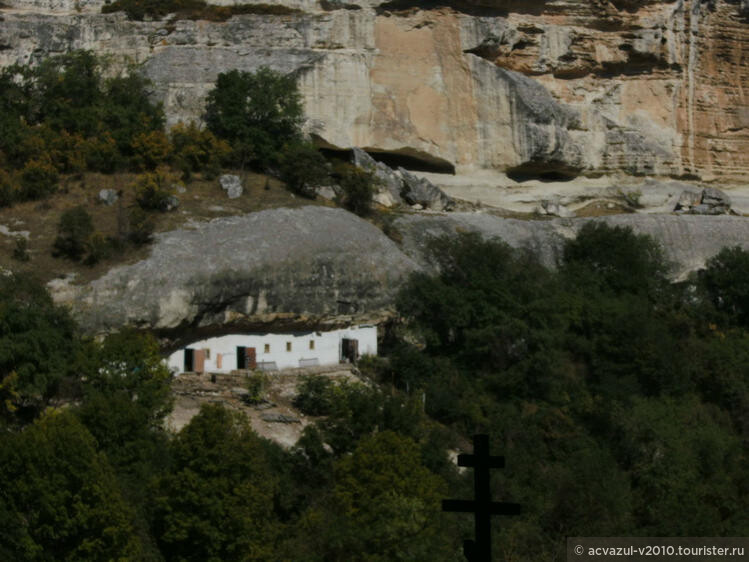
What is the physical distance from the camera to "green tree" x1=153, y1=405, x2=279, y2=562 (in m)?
25.0

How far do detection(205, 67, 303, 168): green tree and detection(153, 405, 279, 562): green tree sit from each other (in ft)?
48.1

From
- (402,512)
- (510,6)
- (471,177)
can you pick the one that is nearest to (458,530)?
(402,512)

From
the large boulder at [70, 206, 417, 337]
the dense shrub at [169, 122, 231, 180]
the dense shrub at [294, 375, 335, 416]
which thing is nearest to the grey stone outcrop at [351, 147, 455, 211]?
the dense shrub at [169, 122, 231, 180]

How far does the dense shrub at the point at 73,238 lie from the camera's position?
110 ft

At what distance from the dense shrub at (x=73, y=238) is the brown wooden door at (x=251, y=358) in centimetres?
445

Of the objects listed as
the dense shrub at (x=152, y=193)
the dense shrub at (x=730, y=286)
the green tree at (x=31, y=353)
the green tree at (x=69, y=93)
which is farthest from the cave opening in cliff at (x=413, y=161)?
the green tree at (x=31, y=353)

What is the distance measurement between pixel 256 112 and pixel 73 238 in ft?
28.6

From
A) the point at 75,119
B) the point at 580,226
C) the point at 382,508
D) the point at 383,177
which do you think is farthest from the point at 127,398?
the point at 580,226

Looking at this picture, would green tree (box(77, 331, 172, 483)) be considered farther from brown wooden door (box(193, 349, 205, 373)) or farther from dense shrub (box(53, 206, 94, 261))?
dense shrub (box(53, 206, 94, 261))

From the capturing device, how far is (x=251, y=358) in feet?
110

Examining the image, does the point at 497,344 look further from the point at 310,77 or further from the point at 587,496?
the point at 310,77

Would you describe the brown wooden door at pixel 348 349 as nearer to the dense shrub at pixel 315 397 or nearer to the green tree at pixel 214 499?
the dense shrub at pixel 315 397

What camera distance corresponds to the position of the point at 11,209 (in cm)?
3594

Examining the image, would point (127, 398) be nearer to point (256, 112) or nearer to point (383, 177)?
point (256, 112)
